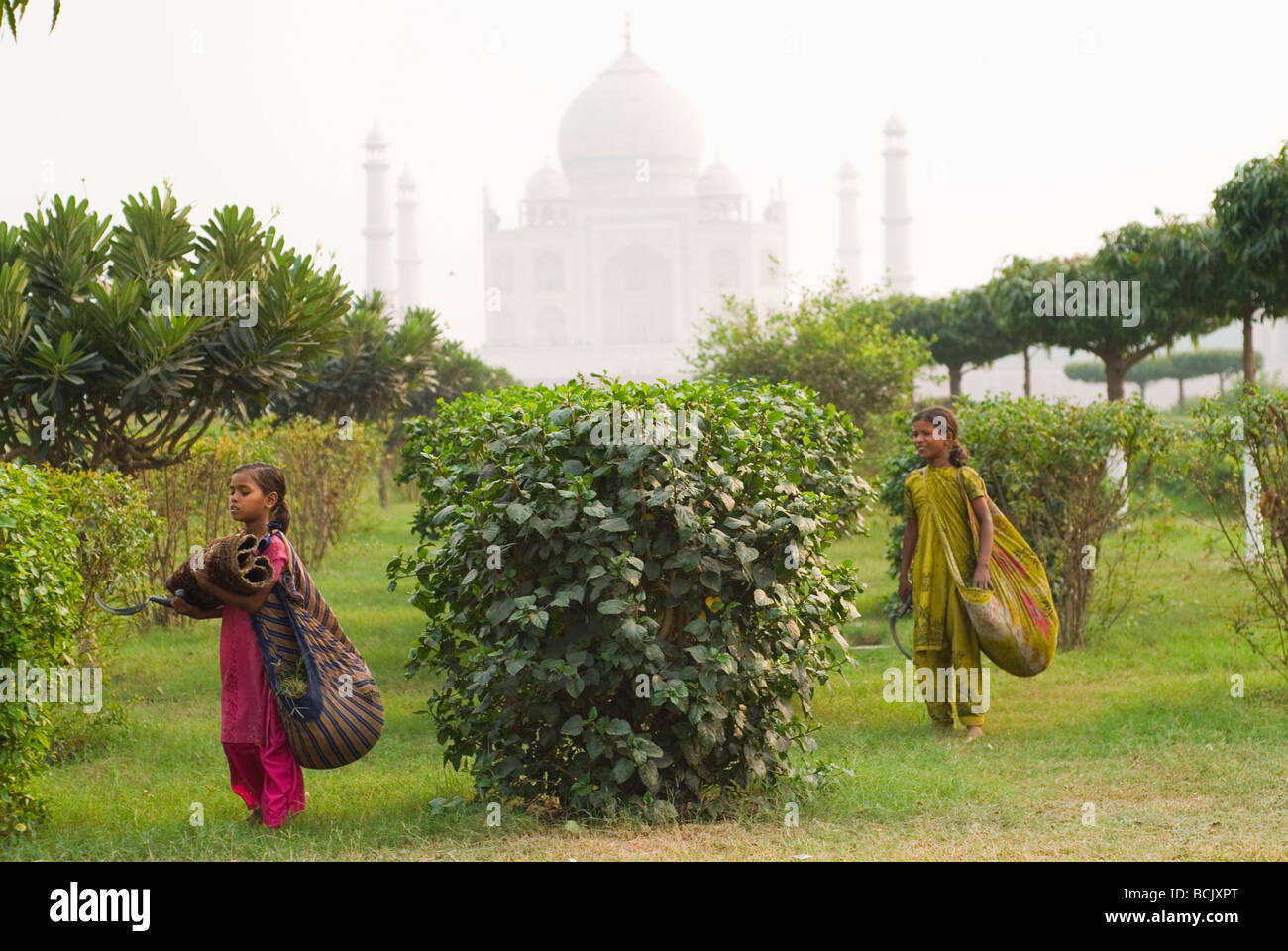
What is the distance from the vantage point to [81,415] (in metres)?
7.94

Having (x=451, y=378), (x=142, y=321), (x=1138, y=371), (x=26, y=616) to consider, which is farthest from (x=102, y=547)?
(x=1138, y=371)

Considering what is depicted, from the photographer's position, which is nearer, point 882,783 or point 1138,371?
point 882,783

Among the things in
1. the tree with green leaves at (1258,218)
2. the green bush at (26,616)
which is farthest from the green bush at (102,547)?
the tree with green leaves at (1258,218)

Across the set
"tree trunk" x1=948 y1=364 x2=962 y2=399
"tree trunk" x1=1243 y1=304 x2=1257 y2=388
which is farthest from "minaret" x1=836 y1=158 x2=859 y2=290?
"tree trunk" x1=1243 y1=304 x2=1257 y2=388

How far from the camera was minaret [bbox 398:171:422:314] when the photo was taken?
219 ft

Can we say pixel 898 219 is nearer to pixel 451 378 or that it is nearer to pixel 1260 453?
pixel 451 378

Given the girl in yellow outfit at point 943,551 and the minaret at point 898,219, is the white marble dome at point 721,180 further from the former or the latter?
the girl in yellow outfit at point 943,551

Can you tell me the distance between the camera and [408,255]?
219 feet

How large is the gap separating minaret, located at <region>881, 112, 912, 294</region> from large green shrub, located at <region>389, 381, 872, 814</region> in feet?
196

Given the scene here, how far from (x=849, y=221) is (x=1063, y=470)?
61563 mm

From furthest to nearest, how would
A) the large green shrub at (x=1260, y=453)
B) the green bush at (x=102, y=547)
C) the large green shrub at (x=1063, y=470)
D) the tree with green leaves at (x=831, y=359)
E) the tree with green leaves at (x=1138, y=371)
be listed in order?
the tree with green leaves at (x=1138, y=371)
the tree with green leaves at (x=831, y=359)
the large green shrub at (x=1063, y=470)
the green bush at (x=102, y=547)
the large green shrub at (x=1260, y=453)

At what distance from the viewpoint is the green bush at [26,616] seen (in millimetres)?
4520

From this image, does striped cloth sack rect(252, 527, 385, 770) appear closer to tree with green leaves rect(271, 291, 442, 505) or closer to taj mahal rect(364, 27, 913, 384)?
tree with green leaves rect(271, 291, 442, 505)

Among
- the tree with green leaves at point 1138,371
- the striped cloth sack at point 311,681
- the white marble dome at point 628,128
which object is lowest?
the striped cloth sack at point 311,681
